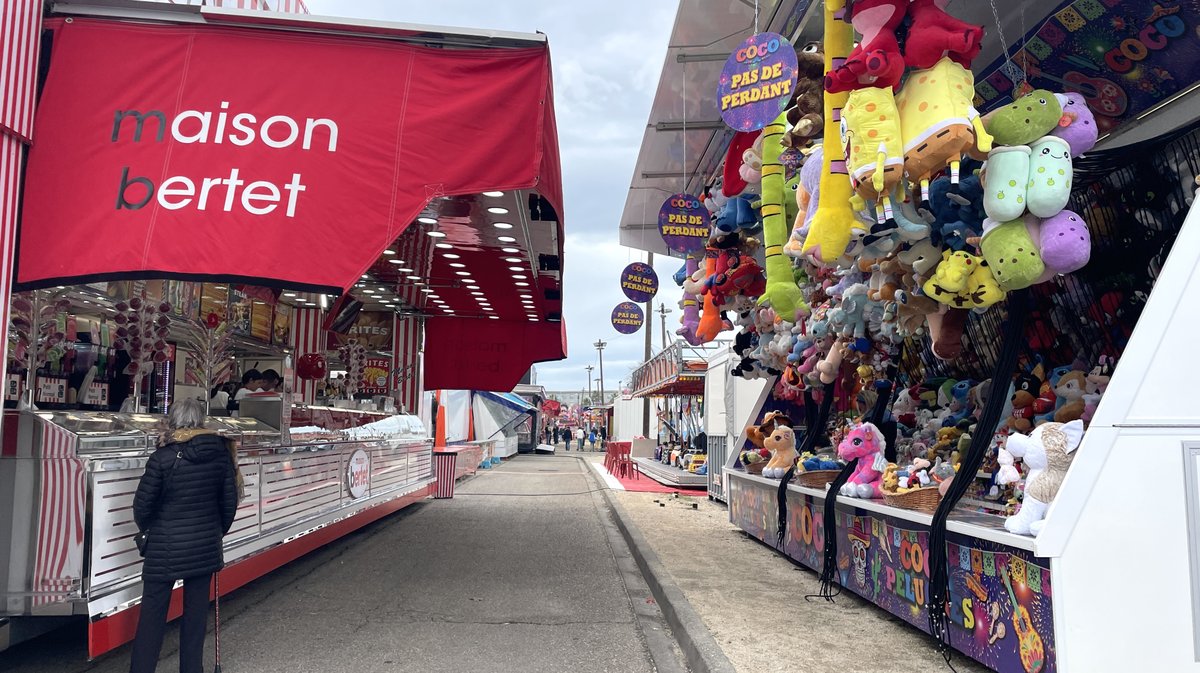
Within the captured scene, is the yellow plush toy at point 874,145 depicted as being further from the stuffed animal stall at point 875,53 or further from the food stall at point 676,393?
the food stall at point 676,393

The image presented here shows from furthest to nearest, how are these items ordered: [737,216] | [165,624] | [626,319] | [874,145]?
[626,319] < [737,216] < [165,624] < [874,145]

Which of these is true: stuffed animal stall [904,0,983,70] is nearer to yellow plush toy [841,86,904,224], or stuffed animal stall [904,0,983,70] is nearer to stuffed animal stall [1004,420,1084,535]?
yellow plush toy [841,86,904,224]

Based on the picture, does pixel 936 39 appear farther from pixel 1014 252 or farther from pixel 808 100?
pixel 808 100

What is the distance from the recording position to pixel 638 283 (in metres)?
12.6

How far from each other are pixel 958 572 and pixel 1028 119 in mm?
2616

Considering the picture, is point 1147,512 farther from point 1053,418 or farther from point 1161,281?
point 1053,418

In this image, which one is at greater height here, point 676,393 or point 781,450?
point 676,393

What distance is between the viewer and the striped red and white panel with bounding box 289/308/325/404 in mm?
12219

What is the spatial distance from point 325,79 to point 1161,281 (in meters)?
4.90

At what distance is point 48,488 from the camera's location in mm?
4539

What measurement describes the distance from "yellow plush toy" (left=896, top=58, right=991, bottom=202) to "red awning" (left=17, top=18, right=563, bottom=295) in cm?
231

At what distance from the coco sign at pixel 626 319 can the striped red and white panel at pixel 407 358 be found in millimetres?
4087

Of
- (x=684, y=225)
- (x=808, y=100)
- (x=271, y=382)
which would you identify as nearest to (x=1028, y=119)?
(x=808, y=100)

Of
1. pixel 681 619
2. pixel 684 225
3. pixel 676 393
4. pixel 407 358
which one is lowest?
pixel 681 619
